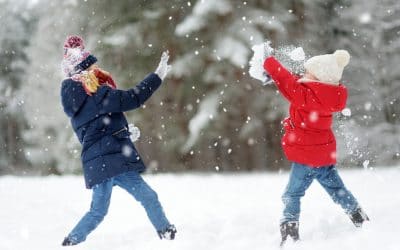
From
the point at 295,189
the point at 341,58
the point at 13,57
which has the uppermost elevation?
the point at 13,57

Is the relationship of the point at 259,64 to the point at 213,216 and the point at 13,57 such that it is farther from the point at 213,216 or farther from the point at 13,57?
the point at 13,57

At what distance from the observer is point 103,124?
4.95 metres

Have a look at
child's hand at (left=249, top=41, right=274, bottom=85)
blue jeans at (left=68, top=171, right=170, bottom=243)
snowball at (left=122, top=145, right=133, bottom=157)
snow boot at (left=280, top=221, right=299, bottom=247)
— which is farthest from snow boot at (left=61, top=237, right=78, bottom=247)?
child's hand at (left=249, top=41, right=274, bottom=85)

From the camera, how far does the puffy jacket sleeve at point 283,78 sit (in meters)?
4.60

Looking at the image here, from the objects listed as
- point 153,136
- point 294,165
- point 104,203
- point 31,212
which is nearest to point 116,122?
point 104,203

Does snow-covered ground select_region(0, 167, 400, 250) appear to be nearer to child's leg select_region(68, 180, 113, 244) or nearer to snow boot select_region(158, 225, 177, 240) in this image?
snow boot select_region(158, 225, 177, 240)

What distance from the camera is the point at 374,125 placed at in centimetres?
1526

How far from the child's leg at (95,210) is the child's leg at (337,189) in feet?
5.71

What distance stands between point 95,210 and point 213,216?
1.72 m

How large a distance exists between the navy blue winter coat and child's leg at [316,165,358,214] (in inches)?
59.5

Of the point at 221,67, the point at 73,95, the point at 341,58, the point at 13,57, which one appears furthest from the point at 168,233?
→ the point at 13,57

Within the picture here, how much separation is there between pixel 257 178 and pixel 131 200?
3031mm

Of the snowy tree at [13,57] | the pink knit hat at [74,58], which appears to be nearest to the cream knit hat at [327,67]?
the pink knit hat at [74,58]

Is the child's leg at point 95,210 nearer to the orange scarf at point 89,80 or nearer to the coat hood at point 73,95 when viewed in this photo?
the coat hood at point 73,95
